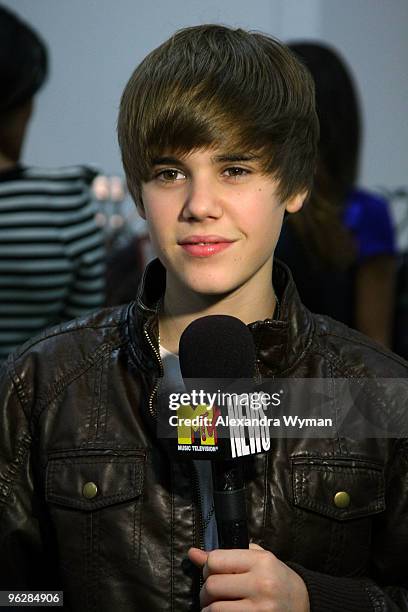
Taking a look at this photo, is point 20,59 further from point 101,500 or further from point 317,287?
point 101,500

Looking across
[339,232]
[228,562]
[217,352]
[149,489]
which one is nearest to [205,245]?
[217,352]

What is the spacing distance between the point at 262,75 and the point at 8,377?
60 centimetres

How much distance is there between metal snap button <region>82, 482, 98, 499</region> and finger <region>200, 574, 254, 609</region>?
29 centimetres

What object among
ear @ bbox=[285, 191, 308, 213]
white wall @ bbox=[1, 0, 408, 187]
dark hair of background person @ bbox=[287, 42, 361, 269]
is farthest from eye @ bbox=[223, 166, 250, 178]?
white wall @ bbox=[1, 0, 408, 187]

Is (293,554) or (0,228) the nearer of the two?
(293,554)

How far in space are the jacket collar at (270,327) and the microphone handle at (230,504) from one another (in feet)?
0.90

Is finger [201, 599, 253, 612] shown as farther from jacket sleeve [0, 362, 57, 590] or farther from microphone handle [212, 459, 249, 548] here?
jacket sleeve [0, 362, 57, 590]

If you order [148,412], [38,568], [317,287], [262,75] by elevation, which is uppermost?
[262,75]

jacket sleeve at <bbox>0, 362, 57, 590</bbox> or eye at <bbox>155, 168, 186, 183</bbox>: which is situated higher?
eye at <bbox>155, 168, 186, 183</bbox>

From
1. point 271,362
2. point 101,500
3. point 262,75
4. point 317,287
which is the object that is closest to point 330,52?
point 317,287

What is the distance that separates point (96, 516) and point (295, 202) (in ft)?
1.90

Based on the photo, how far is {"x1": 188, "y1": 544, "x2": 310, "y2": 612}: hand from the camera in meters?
1.34

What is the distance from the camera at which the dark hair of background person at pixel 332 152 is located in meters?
2.73

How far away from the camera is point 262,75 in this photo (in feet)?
5.44
